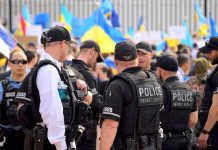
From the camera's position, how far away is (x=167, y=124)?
887 centimetres

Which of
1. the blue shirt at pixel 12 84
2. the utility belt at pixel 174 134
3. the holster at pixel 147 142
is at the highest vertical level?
the blue shirt at pixel 12 84

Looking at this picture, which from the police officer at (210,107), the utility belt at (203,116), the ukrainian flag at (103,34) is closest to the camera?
the police officer at (210,107)

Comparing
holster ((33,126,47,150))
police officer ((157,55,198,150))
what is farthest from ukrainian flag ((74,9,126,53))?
holster ((33,126,47,150))

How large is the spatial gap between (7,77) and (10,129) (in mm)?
702

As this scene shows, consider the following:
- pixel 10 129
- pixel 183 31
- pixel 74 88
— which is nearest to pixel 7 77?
pixel 10 129

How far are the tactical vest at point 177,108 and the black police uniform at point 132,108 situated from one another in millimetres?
1360

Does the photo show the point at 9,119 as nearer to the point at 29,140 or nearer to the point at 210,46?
the point at 29,140

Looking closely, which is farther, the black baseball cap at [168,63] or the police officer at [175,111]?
the black baseball cap at [168,63]

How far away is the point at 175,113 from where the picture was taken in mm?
8867

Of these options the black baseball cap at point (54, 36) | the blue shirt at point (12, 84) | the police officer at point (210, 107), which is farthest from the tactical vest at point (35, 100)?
the police officer at point (210, 107)

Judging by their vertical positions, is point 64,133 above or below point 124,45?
below

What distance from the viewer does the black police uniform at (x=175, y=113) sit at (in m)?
8.86

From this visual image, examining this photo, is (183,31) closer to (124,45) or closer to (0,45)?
(0,45)

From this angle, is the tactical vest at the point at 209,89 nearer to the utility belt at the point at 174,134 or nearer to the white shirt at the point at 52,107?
the utility belt at the point at 174,134
